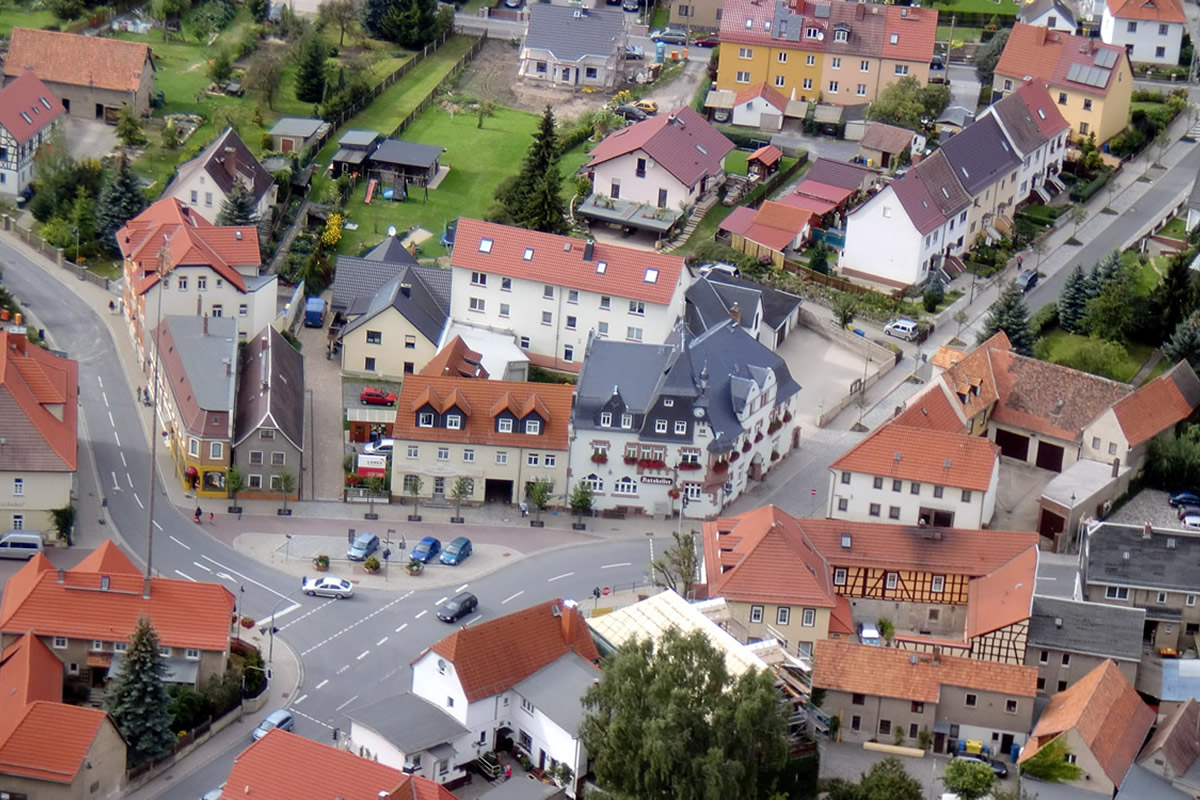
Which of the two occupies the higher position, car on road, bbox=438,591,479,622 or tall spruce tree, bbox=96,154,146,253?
tall spruce tree, bbox=96,154,146,253

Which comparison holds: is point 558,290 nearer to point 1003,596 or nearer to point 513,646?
point 513,646

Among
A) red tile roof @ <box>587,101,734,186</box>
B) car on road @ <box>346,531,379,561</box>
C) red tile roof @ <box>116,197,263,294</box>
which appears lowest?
car on road @ <box>346,531,379,561</box>

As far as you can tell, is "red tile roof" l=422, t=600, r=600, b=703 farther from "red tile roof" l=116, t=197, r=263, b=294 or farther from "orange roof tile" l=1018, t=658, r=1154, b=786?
"red tile roof" l=116, t=197, r=263, b=294

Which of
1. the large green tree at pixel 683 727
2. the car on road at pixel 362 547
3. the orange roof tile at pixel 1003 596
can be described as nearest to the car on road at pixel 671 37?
the car on road at pixel 362 547

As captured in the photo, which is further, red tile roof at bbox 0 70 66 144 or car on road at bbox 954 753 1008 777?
red tile roof at bbox 0 70 66 144

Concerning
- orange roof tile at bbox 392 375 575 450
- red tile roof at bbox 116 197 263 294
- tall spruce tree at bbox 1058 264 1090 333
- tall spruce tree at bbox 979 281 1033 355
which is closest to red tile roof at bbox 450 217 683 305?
red tile roof at bbox 116 197 263 294

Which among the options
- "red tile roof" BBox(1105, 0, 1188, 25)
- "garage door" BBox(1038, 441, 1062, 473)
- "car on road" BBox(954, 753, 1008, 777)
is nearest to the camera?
"car on road" BBox(954, 753, 1008, 777)
